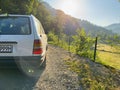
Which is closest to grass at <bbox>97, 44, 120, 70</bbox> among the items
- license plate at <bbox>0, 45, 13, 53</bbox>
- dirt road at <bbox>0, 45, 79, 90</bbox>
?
dirt road at <bbox>0, 45, 79, 90</bbox>

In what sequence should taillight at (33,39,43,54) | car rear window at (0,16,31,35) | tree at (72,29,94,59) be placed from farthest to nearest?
tree at (72,29,94,59), car rear window at (0,16,31,35), taillight at (33,39,43,54)

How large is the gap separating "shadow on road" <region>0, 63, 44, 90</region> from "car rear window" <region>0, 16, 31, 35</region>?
0.96 metres

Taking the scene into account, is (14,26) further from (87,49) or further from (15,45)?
(87,49)

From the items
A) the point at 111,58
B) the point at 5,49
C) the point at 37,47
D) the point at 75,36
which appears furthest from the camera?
the point at 111,58

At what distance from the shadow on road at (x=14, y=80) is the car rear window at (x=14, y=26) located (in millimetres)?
962

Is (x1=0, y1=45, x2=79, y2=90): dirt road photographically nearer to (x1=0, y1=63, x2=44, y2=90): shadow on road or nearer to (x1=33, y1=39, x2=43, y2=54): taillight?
(x1=0, y1=63, x2=44, y2=90): shadow on road

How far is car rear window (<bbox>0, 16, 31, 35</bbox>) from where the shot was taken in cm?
650

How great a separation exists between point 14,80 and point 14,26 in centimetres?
155

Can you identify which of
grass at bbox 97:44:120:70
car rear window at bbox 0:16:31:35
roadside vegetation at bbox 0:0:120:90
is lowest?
grass at bbox 97:44:120:70

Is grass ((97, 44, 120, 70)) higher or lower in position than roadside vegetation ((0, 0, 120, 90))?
lower

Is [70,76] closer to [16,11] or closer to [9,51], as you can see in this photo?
[9,51]

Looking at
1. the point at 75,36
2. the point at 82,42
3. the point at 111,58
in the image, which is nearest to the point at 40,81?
the point at 82,42

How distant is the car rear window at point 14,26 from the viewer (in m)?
6.50

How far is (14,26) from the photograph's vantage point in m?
6.75
